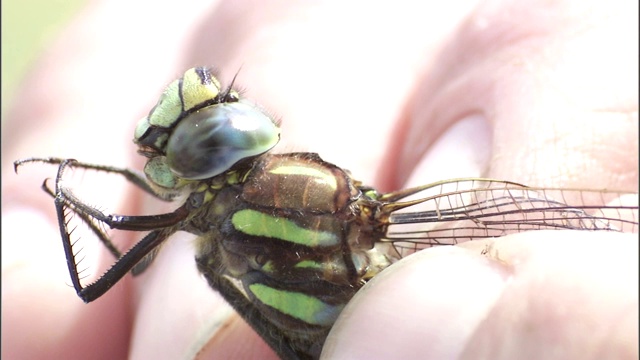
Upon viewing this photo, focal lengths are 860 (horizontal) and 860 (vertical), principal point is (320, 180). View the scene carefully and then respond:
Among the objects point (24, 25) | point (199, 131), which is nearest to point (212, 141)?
point (199, 131)

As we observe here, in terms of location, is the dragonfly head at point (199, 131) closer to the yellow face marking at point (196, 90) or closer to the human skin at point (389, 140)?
the yellow face marking at point (196, 90)

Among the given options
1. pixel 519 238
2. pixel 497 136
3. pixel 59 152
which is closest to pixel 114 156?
pixel 59 152

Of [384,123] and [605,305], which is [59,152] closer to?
[384,123]

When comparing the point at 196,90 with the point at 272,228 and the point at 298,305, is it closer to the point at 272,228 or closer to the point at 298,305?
the point at 272,228

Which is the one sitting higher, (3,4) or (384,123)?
(3,4)

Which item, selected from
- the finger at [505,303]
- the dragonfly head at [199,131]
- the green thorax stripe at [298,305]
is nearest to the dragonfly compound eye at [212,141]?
the dragonfly head at [199,131]
